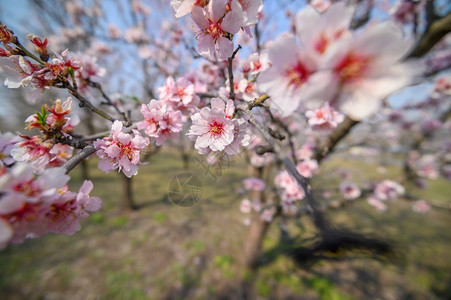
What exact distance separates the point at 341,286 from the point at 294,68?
5554mm

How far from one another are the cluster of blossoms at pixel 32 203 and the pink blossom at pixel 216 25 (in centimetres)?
94

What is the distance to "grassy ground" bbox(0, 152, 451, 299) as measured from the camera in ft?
12.5

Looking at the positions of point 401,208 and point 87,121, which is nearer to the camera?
point 87,121

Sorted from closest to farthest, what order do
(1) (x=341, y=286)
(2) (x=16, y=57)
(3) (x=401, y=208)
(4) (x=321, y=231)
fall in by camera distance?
(4) (x=321, y=231) → (2) (x=16, y=57) → (1) (x=341, y=286) → (3) (x=401, y=208)

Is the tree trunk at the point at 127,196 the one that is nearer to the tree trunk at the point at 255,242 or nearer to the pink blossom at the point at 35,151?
the tree trunk at the point at 255,242

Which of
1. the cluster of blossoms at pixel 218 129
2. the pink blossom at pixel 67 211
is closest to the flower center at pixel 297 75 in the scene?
the cluster of blossoms at pixel 218 129

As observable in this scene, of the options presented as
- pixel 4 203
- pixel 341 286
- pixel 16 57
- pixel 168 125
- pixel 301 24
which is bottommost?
pixel 341 286

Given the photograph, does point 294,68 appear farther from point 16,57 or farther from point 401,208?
point 401,208

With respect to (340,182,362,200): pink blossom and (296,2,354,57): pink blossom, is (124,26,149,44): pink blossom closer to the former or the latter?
(296,2,354,57): pink blossom

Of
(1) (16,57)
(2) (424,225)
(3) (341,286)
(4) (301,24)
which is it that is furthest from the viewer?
(2) (424,225)

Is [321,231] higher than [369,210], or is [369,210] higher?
[321,231]

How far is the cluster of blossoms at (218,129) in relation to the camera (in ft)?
3.15

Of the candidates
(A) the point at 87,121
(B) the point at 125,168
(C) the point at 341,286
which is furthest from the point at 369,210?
(A) the point at 87,121

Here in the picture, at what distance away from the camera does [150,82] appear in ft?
22.0
